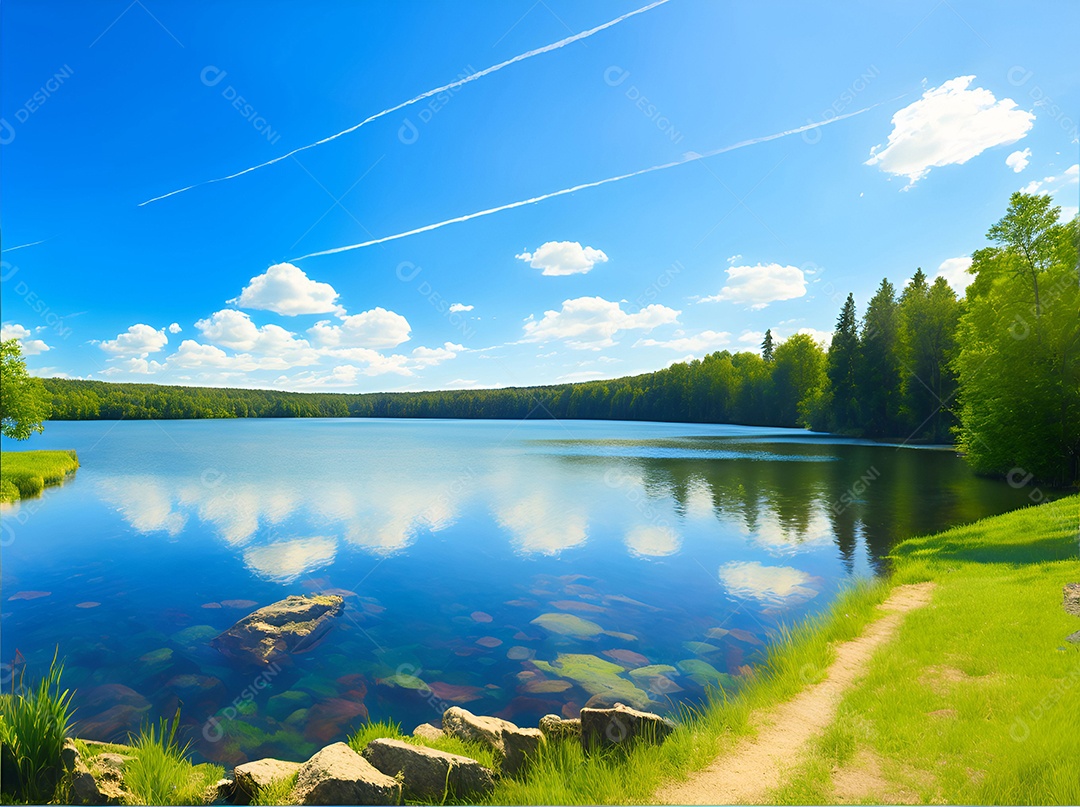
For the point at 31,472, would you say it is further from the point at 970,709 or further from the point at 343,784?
the point at 970,709

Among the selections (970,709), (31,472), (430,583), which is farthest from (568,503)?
(31,472)

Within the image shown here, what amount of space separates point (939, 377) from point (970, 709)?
83.7m

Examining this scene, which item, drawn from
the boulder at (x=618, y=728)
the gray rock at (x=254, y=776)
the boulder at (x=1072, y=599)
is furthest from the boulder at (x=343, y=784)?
the boulder at (x=1072, y=599)

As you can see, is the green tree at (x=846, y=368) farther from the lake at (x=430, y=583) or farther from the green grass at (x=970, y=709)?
the green grass at (x=970, y=709)

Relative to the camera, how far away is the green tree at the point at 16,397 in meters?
42.4

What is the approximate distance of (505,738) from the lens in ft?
26.3

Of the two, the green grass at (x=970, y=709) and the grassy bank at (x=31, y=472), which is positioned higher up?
the grassy bank at (x=31, y=472)

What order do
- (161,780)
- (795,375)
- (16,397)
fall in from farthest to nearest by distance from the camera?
(795,375) → (16,397) → (161,780)

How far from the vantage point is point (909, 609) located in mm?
13547

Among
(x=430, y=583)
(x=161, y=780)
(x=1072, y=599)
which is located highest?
(x=1072, y=599)

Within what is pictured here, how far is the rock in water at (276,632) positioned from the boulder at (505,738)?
743 cm

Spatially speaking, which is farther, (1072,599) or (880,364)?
(880,364)

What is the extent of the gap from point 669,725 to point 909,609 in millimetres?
9253

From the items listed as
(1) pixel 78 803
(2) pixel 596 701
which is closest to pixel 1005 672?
(2) pixel 596 701
